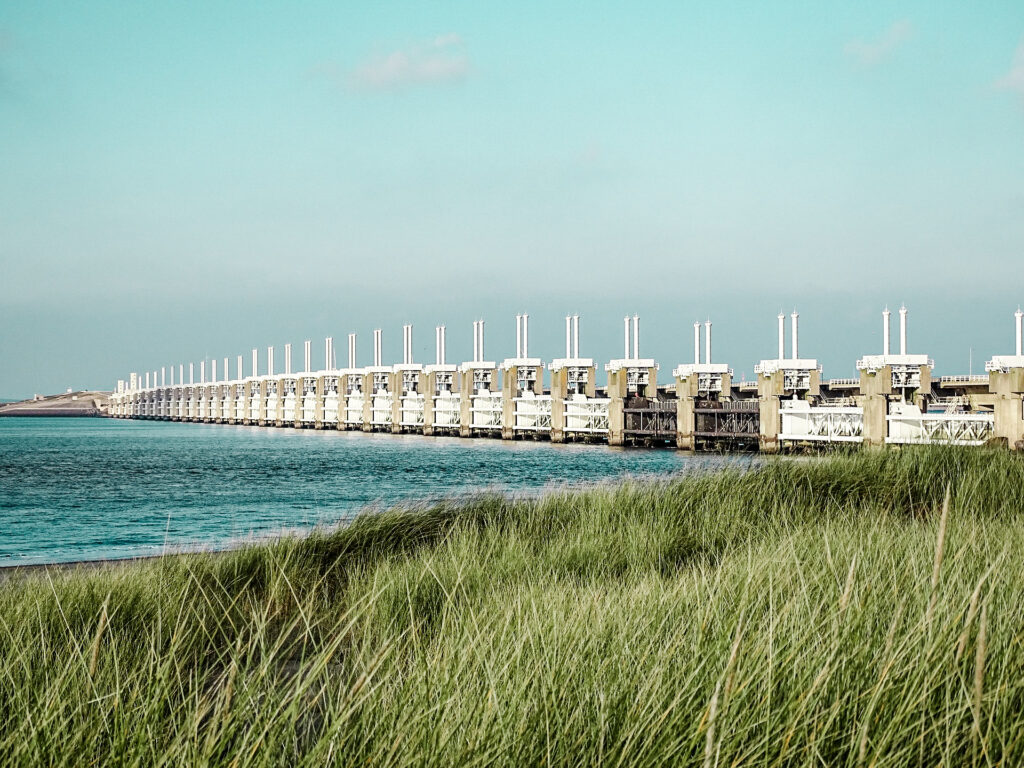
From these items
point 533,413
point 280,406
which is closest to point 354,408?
point 280,406

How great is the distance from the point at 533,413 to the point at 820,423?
83.7ft

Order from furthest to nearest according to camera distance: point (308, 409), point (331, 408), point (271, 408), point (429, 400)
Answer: point (271, 408)
point (308, 409)
point (331, 408)
point (429, 400)

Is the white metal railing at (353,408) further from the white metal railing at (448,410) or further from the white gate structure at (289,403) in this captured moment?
the white metal railing at (448,410)

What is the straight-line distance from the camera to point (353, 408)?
294 feet

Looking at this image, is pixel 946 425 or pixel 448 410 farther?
pixel 448 410

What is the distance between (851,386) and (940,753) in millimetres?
53315

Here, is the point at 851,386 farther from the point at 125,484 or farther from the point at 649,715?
the point at 649,715

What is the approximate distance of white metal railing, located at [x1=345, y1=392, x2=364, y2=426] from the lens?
89000mm

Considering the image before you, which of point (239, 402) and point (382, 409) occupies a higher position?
point (382, 409)

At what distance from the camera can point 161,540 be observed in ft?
57.0

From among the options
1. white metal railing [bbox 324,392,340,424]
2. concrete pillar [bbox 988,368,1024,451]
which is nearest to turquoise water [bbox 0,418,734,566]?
concrete pillar [bbox 988,368,1024,451]

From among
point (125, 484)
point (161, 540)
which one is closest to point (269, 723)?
point (161, 540)

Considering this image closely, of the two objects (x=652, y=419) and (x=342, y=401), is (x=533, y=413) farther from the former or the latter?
(x=342, y=401)

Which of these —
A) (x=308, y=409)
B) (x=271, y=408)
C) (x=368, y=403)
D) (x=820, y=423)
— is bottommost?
(x=271, y=408)
